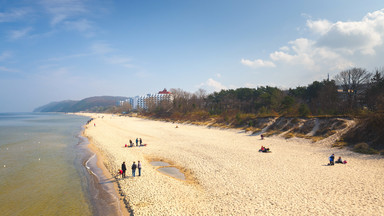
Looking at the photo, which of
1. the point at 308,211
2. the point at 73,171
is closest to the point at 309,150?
the point at 308,211

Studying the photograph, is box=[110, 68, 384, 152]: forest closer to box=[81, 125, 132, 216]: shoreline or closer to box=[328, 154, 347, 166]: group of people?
box=[328, 154, 347, 166]: group of people

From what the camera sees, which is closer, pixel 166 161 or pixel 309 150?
pixel 166 161

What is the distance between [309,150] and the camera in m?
23.3

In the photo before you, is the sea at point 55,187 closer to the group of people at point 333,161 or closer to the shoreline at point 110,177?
the shoreline at point 110,177

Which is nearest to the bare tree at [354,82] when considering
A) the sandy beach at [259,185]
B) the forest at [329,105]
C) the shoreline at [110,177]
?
the forest at [329,105]

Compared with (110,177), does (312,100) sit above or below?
above

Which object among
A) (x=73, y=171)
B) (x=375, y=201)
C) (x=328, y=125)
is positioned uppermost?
(x=328, y=125)

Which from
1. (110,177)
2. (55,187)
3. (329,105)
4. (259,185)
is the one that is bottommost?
(55,187)

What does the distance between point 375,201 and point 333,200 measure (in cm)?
199

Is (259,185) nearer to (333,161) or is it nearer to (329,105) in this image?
(333,161)

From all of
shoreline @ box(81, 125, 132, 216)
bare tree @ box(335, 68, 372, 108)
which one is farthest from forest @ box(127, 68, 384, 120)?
shoreline @ box(81, 125, 132, 216)

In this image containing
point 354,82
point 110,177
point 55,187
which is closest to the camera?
point 55,187

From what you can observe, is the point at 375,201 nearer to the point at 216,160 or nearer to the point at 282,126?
the point at 216,160

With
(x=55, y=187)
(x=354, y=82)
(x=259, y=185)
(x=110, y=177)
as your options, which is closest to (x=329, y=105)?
(x=354, y=82)
